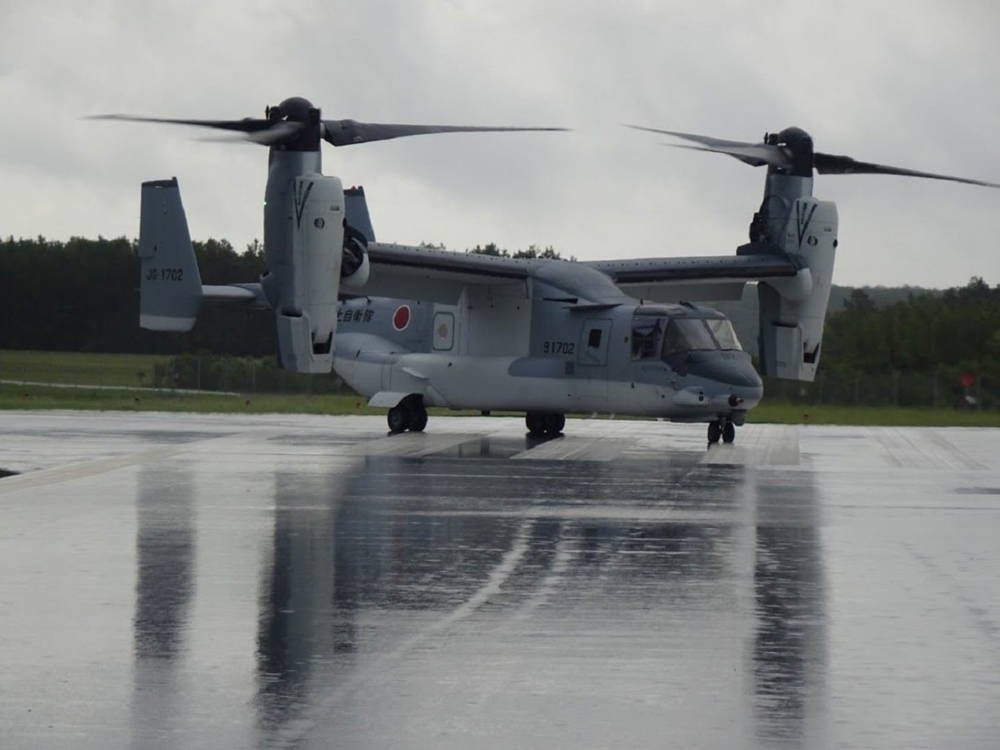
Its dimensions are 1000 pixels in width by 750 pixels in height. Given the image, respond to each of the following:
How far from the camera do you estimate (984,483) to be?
23000mm

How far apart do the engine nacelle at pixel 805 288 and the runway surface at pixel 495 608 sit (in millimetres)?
10592

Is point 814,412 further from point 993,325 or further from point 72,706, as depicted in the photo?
point 72,706

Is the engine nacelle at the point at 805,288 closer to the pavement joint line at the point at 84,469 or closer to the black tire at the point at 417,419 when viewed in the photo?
the black tire at the point at 417,419

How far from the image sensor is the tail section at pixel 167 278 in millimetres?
33156

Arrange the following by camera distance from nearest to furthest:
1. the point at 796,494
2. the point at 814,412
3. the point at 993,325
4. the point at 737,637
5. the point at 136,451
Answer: the point at 737,637, the point at 796,494, the point at 136,451, the point at 814,412, the point at 993,325

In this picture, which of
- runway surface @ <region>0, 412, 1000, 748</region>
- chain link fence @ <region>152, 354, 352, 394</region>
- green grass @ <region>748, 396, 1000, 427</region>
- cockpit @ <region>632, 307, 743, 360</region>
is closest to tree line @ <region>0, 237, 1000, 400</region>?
chain link fence @ <region>152, 354, 352, 394</region>

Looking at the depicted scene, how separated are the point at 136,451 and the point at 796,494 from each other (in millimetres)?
11662

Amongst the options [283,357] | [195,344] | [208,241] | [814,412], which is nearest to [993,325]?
[814,412]

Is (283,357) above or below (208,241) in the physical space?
below

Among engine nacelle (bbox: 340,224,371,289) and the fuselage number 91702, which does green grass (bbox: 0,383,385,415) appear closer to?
the fuselage number 91702

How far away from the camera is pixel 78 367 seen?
84.1 meters

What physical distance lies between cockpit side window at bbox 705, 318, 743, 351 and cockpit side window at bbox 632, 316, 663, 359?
0.97 m

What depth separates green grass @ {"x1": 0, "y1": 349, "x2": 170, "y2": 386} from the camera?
7344 centimetres

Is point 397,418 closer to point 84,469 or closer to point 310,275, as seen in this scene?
point 310,275
